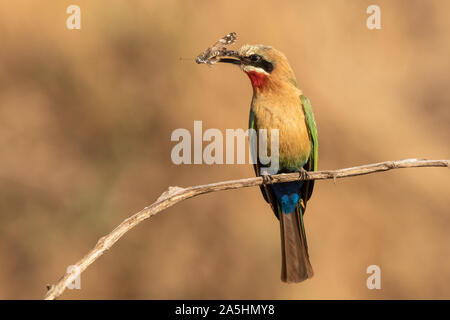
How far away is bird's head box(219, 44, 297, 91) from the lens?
3531 mm

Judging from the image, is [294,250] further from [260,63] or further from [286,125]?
[260,63]

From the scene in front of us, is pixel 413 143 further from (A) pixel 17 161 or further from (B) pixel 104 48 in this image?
(A) pixel 17 161

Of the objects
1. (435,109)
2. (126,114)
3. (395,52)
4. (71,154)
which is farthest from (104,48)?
(435,109)

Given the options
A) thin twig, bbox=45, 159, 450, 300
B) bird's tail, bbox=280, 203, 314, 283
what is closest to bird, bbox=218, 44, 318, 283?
bird's tail, bbox=280, 203, 314, 283

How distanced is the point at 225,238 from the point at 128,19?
2.15m

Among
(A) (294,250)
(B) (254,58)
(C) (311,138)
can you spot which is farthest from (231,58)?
(A) (294,250)

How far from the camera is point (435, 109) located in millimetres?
5949

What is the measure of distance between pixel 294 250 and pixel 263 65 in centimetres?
107

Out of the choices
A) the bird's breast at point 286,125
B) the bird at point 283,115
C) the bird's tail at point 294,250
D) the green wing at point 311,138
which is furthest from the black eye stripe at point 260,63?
the bird's tail at point 294,250

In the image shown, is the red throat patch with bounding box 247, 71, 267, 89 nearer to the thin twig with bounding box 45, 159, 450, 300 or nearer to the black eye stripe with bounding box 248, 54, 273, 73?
the black eye stripe with bounding box 248, 54, 273, 73

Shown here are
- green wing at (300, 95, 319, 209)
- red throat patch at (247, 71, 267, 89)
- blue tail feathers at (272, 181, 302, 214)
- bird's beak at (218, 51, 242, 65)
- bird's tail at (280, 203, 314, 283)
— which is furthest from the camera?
blue tail feathers at (272, 181, 302, 214)

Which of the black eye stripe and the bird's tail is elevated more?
the black eye stripe

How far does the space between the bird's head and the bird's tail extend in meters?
0.77

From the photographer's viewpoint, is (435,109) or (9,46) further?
(435,109)
